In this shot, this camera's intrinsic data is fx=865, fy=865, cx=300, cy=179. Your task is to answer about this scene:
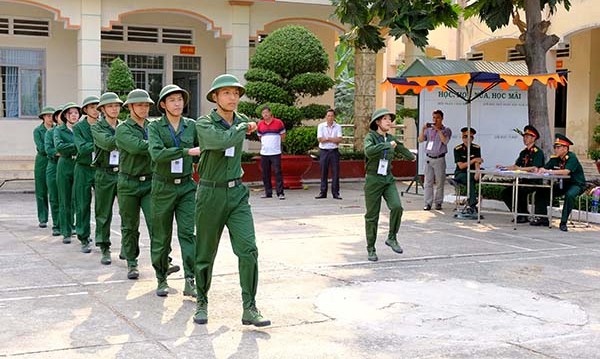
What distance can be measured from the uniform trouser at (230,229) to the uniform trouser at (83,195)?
13.2ft

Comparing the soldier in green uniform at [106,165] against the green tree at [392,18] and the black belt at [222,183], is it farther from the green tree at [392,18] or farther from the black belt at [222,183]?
the green tree at [392,18]

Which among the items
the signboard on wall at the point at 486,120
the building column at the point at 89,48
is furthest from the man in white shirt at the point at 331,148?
the building column at the point at 89,48

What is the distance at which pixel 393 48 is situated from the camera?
3033cm

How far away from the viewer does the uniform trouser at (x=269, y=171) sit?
1711 cm

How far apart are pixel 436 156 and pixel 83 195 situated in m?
6.82

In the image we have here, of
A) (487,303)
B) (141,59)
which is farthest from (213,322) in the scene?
(141,59)

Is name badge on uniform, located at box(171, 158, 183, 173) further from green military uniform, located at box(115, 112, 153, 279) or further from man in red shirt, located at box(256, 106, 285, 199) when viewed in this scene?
man in red shirt, located at box(256, 106, 285, 199)

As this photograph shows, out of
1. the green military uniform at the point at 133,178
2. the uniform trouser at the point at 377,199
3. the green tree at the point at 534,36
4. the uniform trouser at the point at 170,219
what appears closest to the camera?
the uniform trouser at the point at 170,219

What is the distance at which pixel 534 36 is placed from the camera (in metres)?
14.7

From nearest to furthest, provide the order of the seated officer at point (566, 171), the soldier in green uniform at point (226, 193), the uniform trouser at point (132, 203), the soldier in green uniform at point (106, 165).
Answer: the soldier in green uniform at point (226, 193)
the uniform trouser at point (132, 203)
the soldier in green uniform at point (106, 165)
the seated officer at point (566, 171)

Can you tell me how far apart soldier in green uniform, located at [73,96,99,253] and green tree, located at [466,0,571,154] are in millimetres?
7128

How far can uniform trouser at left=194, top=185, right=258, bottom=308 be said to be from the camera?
22.2 ft

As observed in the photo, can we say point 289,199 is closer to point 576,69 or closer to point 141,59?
point 141,59

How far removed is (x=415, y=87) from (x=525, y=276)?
656cm
